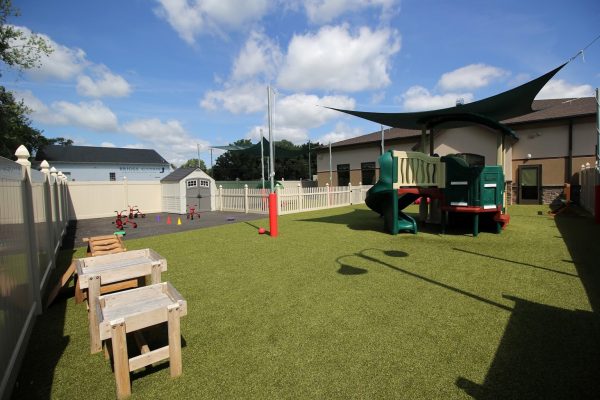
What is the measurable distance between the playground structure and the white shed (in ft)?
36.5

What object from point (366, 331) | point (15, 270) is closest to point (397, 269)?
point (366, 331)

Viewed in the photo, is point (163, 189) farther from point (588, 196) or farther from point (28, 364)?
point (588, 196)

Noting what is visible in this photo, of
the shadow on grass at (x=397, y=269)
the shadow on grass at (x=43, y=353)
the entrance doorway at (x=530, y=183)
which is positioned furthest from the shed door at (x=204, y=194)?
the entrance doorway at (x=530, y=183)

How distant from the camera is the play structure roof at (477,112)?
8.30 m

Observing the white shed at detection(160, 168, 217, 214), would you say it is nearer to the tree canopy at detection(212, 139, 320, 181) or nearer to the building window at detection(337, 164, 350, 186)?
the building window at detection(337, 164, 350, 186)

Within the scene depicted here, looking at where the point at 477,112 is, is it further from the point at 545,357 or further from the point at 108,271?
A: the point at 108,271

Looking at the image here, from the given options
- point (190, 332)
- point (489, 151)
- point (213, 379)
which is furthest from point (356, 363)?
point (489, 151)

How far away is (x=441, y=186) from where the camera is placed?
9.92 metres

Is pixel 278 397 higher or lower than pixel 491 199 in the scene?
lower

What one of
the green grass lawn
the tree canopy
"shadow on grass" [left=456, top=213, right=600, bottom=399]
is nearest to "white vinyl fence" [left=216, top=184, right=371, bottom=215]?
the green grass lawn

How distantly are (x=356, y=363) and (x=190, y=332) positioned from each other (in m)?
1.90

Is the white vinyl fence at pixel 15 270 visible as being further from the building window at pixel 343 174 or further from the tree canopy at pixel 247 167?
the tree canopy at pixel 247 167

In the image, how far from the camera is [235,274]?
5.87 meters

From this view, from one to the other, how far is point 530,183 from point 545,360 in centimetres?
1921
